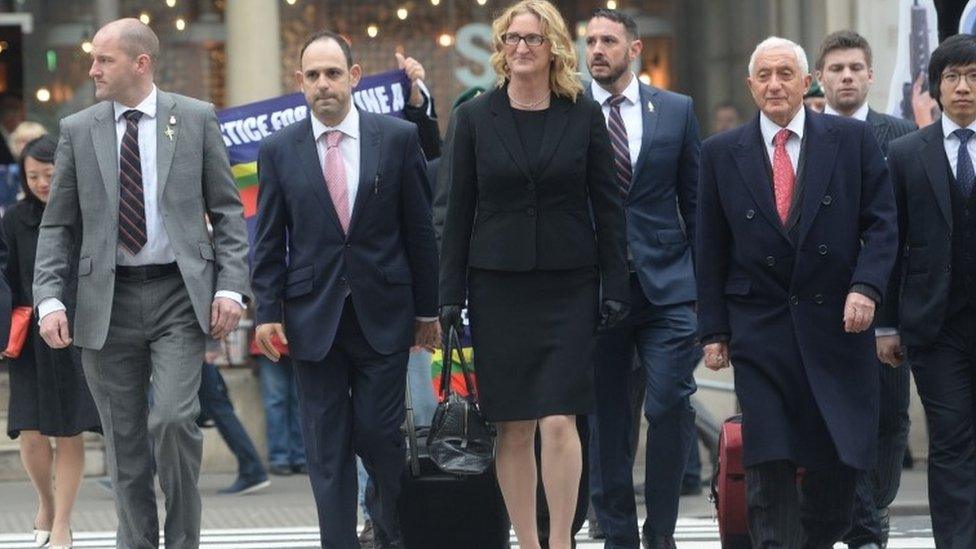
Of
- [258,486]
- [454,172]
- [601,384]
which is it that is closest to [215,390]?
[258,486]

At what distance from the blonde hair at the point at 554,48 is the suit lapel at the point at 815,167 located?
907mm

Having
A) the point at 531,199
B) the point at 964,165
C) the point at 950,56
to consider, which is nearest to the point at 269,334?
the point at 531,199

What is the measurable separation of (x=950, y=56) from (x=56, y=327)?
12.1 ft

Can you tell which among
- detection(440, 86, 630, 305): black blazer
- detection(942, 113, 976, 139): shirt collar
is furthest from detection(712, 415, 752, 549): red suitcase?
detection(942, 113, 976, 139): shirt collar

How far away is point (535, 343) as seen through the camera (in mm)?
8625

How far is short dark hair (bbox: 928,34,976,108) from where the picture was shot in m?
9.08

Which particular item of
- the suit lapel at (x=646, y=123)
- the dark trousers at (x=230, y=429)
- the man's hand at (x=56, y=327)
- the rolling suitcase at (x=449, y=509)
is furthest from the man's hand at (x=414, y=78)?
the man's hand at (x=56, y=327)

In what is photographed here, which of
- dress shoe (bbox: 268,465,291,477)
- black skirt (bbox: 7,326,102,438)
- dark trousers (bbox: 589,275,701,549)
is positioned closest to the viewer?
dark trousers (bbox: 589,275,701,549)

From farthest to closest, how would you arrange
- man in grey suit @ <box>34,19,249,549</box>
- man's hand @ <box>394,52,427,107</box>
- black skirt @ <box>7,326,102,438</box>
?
man's hand @ <box>394,52,427,107</box> < black skirt @ <box>7,326,102,438</box> < man in grey suit @ <box>34,19,249,549</box>

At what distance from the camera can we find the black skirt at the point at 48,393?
36.5 ft

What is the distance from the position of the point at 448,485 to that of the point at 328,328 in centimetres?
82

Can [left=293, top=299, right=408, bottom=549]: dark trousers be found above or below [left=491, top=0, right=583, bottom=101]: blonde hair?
below

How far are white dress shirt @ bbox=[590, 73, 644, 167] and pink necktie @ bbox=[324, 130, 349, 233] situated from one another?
1.31m

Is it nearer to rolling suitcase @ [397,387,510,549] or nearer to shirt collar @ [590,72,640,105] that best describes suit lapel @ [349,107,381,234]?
rolling suitcase @ [397,387,510,549]
